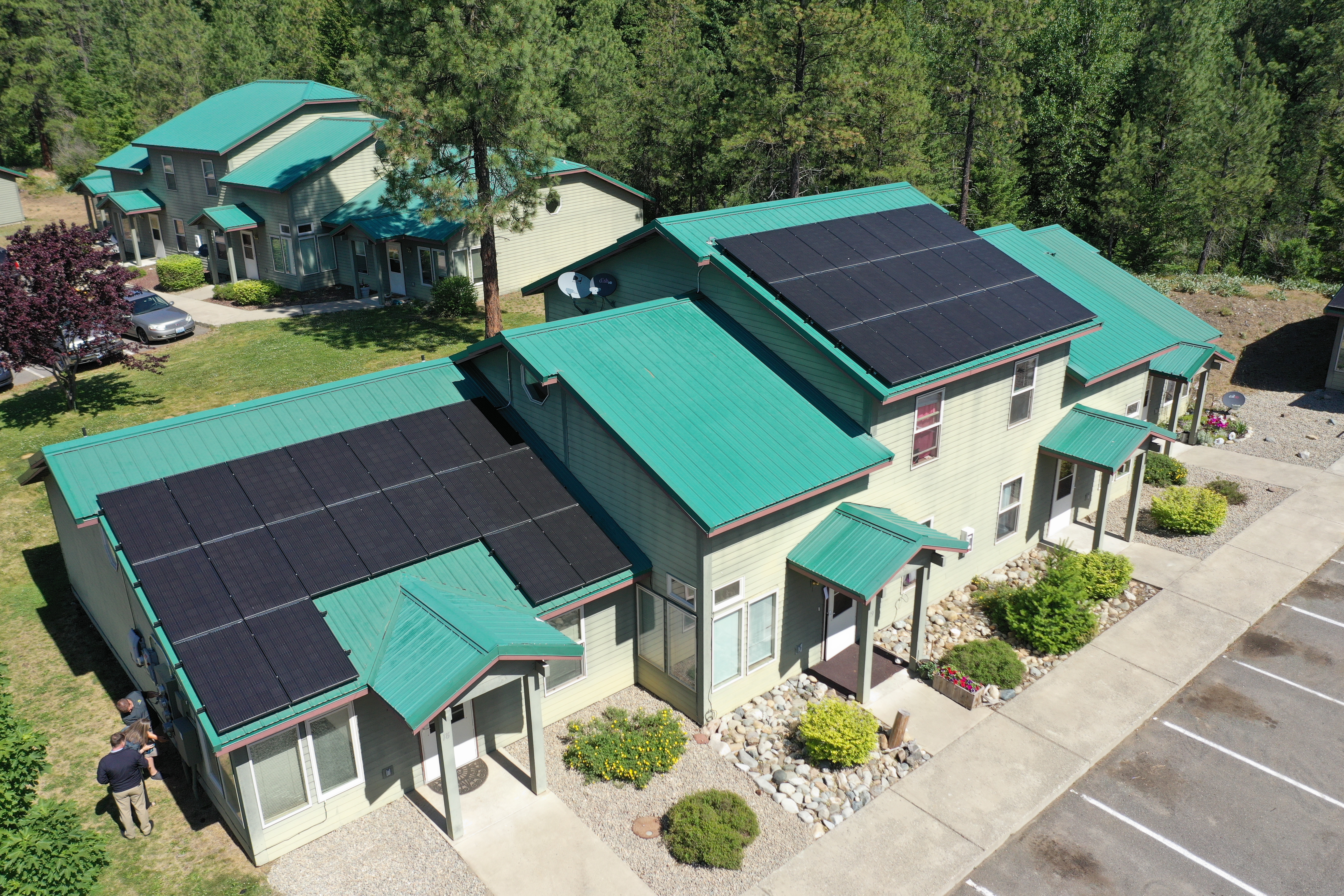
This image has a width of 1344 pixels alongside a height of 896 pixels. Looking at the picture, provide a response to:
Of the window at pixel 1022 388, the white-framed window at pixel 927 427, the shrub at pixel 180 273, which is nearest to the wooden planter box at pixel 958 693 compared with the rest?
the white-framed window at pixel 927 427

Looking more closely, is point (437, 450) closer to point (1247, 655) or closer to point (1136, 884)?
point (1136, 884)

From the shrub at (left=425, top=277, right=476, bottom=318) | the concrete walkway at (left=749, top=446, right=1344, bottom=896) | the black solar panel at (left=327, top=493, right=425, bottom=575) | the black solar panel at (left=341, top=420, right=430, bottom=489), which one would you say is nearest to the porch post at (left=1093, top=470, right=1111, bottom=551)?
the concrete walkway at (left=749, top=446, right=1344, bottom=896)

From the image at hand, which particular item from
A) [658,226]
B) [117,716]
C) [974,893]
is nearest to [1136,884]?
[974,893]

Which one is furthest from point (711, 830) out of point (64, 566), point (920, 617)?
point (64, 566)

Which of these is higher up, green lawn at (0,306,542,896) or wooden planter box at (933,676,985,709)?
green lawn at (0,306,542,896)

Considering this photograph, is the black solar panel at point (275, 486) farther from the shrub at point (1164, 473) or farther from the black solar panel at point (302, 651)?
the shrub at point (1164, 473)

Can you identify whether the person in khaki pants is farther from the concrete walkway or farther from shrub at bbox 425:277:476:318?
shrub at bbox 425:277:476:318
